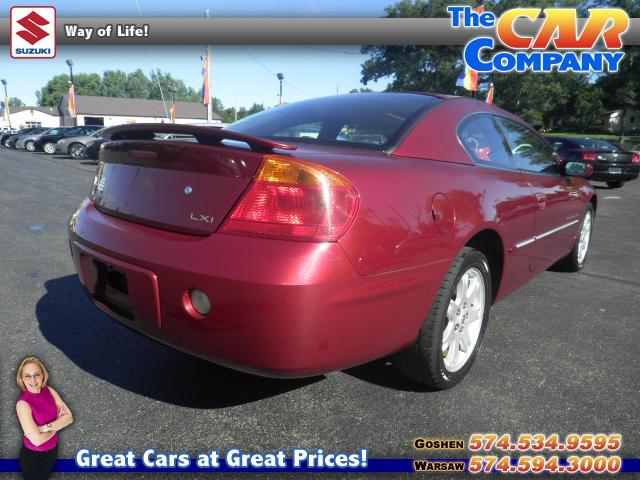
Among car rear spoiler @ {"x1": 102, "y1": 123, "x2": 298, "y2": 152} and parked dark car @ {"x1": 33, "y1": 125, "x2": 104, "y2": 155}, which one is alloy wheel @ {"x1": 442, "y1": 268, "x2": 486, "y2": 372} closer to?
car rear spoiler @ {"x1": 102, "y1": 123, "x2": 298, "y2": 152}

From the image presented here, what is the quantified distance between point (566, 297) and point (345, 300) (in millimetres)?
2787

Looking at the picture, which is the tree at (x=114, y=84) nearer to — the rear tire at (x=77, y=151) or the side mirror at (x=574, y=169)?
the rear tire at (x=77, y=151)

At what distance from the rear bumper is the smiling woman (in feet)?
1.26

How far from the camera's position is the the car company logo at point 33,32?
17.4 m

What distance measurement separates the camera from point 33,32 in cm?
1850

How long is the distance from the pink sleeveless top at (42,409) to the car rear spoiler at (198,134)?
1068 mm

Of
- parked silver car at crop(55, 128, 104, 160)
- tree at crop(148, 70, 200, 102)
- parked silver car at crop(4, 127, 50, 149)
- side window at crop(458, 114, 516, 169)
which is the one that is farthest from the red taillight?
tree at crop(148, 70, 200, 102)

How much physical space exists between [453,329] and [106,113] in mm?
82482

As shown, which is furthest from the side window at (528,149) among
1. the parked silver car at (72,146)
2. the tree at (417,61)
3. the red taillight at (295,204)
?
the tree at (417,61)

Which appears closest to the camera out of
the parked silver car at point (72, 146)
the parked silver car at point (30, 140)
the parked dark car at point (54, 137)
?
the parked silver car at point (72, 146)

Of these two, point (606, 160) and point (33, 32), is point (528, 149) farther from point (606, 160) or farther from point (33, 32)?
point (33, 32)

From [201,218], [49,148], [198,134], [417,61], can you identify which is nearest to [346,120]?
[198,134]

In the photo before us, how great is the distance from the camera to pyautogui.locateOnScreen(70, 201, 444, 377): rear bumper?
1.53 metres

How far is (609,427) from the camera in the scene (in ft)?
6.48
